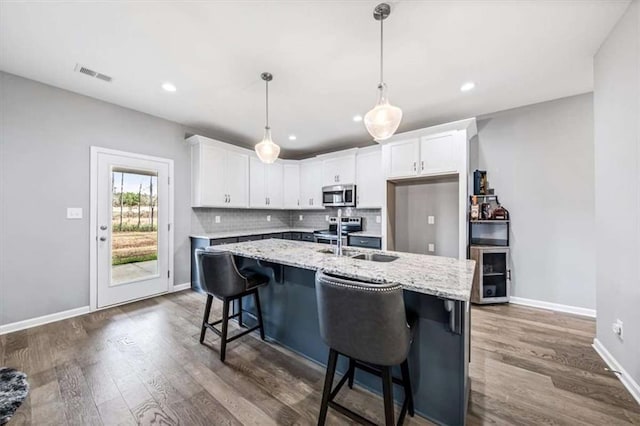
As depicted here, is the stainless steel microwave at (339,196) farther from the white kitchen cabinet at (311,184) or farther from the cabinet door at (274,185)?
the cabinet door at (274,185)

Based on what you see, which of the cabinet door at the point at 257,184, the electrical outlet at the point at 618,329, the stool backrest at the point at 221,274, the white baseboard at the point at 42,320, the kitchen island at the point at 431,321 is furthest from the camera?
the cabinet door at the point at 257,184

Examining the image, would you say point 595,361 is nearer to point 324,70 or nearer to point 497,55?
point 497,55

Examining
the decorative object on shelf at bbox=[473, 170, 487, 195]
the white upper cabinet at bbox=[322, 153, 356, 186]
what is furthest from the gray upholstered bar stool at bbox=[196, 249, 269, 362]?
the decorative object on shelf at bbox=[473, 170, 487, 195]

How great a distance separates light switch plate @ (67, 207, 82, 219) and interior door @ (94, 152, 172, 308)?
18 cm

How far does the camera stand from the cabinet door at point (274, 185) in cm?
524

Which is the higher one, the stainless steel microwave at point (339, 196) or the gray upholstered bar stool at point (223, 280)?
the stainless steel microwave at point (339, 196)

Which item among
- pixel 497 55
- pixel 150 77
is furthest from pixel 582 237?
pixel 150 77

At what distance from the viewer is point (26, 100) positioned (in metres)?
2.73

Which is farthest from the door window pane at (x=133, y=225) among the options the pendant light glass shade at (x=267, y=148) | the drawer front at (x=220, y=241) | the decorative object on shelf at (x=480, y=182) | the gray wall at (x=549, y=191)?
the gray wall at (x=549, y=191)

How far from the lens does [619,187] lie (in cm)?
193

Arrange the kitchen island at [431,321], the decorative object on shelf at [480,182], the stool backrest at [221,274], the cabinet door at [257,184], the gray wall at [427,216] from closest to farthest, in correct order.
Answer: the kitchen island at [431,321] → the stool backrest at [221,274] → the decorative object on shelf at [480,182] → the gray wall at [427,216] → the cabinet door at [257,184]

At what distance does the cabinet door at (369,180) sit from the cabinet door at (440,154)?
84cm

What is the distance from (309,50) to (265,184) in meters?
3.23

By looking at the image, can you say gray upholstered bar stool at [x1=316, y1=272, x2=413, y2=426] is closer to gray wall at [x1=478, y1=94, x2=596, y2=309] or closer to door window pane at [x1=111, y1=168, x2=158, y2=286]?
gray wall at [x1=478, y1=94, x2=596, y2=309]
